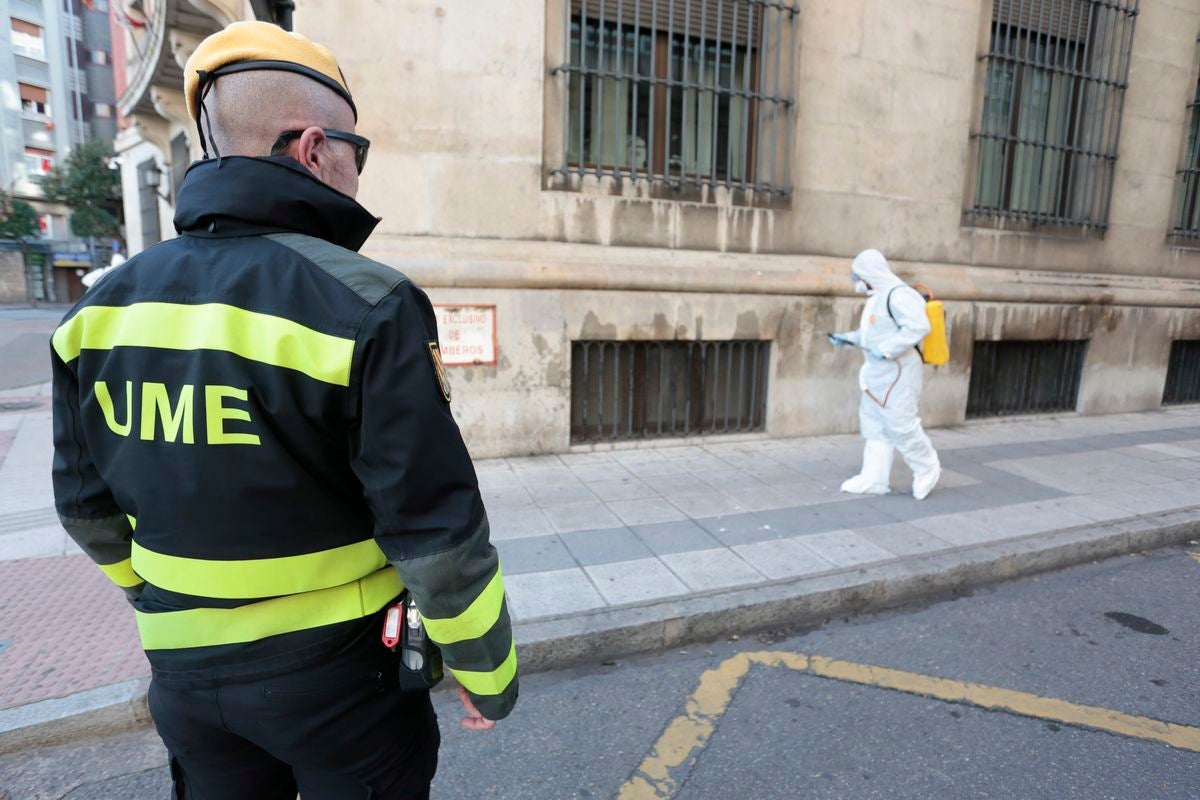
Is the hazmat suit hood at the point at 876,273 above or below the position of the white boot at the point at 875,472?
above

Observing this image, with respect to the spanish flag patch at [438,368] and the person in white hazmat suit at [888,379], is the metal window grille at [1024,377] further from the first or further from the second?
the spanish flag patch at [438,368]

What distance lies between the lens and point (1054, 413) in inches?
354

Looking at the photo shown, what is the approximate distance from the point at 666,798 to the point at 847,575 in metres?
1.99

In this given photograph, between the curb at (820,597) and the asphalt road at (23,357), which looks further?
the asphalt road at (23,357)

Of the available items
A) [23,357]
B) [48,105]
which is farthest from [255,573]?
[48,105]

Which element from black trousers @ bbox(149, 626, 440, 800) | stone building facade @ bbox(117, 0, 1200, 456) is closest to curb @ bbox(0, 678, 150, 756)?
black trousers @ bbox(149, 626, 440, 800)

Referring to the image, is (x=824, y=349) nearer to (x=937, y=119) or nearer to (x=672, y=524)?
(x=937, y=119)

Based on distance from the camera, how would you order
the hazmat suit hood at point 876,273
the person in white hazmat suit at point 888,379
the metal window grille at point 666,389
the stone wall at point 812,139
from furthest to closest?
1. the metal window grille at point 666,389
2. the stone wall at point 812,139
3. the hazmat suit hood at point 876,273
4. the person in white hazmat suit at point 888,379

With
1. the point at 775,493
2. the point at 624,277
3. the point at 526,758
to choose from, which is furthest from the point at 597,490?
the point at 526,758

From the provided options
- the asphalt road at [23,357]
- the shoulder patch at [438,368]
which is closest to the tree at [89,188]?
the asphalt road at [23,357]

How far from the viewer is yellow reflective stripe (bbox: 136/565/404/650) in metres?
1.28

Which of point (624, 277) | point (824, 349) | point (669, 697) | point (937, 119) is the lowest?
point (669, 697)

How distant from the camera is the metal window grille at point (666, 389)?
263 inches

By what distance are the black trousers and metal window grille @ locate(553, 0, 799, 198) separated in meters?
5.54
